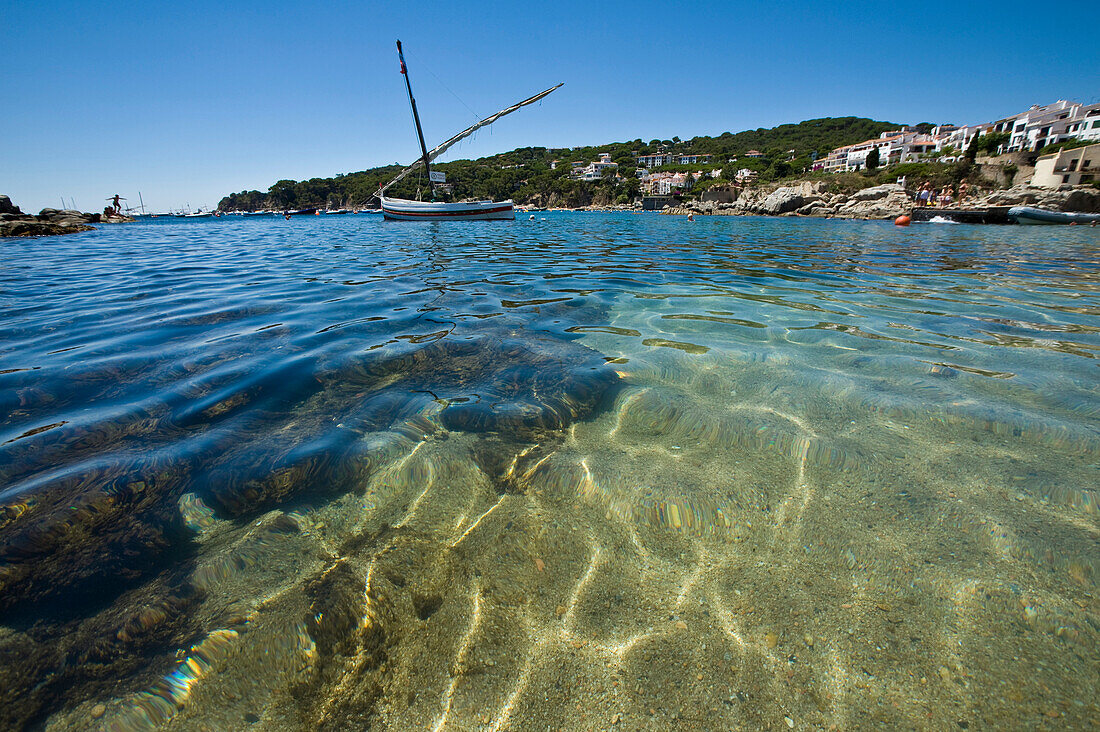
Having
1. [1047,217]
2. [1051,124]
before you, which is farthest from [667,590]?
[1051,124]

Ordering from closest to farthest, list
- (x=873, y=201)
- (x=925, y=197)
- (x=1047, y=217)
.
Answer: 1. (x=1047, y=217)
2. (x=925, y=197)
3. (x=873, y=201)

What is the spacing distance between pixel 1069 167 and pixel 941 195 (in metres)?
9.73

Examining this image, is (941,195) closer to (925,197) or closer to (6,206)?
(925,197)

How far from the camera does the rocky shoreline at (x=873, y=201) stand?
34.4m

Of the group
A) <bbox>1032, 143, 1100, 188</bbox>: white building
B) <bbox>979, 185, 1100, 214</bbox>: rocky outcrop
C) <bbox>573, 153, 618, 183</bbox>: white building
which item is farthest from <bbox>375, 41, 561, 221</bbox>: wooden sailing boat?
<bbox>573, 153, 618, 183</bbox>: white building

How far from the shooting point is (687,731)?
1163 mm

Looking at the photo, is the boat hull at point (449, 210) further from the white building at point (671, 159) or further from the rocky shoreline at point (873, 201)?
the white building at point (671, 159)

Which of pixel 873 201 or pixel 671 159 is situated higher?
pixel 671 159

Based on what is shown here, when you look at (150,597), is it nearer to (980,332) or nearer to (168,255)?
(980,332)

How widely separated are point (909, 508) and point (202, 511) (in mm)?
3333

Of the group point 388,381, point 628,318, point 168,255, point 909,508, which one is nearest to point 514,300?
point 628,318

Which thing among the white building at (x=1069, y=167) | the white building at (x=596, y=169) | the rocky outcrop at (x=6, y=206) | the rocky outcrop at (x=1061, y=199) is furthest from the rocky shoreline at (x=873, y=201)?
the rocky outcrop at (x=6, y=206)

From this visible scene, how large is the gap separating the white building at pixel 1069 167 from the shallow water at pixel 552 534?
5906 cm

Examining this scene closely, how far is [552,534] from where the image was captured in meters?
1.89
